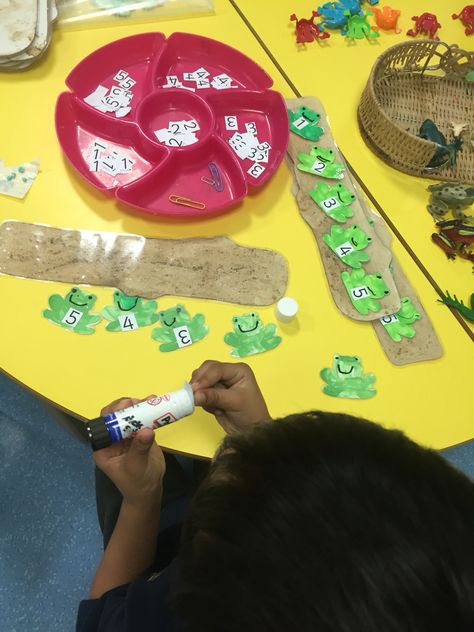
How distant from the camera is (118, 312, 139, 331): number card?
86 centimetres

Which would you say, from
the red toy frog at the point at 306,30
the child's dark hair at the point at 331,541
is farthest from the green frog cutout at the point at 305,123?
the child's dark hair at the point at 331,541

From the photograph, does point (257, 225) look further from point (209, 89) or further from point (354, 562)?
point (354, 562)

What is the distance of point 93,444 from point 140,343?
215 millimetres

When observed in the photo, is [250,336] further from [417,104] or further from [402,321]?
[417,104]

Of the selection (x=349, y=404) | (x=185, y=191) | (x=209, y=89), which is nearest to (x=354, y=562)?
(x=349, y=404)

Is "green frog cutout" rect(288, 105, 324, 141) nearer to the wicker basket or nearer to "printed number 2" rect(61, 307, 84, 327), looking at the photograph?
the wicker basket

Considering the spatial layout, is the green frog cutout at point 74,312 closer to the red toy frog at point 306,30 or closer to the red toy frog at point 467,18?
the red toy frog at point 306,30

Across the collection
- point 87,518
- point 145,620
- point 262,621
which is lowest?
point 87,518

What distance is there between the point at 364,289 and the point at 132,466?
19.4 inches

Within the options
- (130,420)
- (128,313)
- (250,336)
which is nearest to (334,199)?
(250,336)

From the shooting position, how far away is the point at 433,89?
1.22 meters

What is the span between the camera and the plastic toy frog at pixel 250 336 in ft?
2.85

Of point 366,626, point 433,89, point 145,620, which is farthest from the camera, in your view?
point 433,89

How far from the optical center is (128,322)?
2.82 ft
